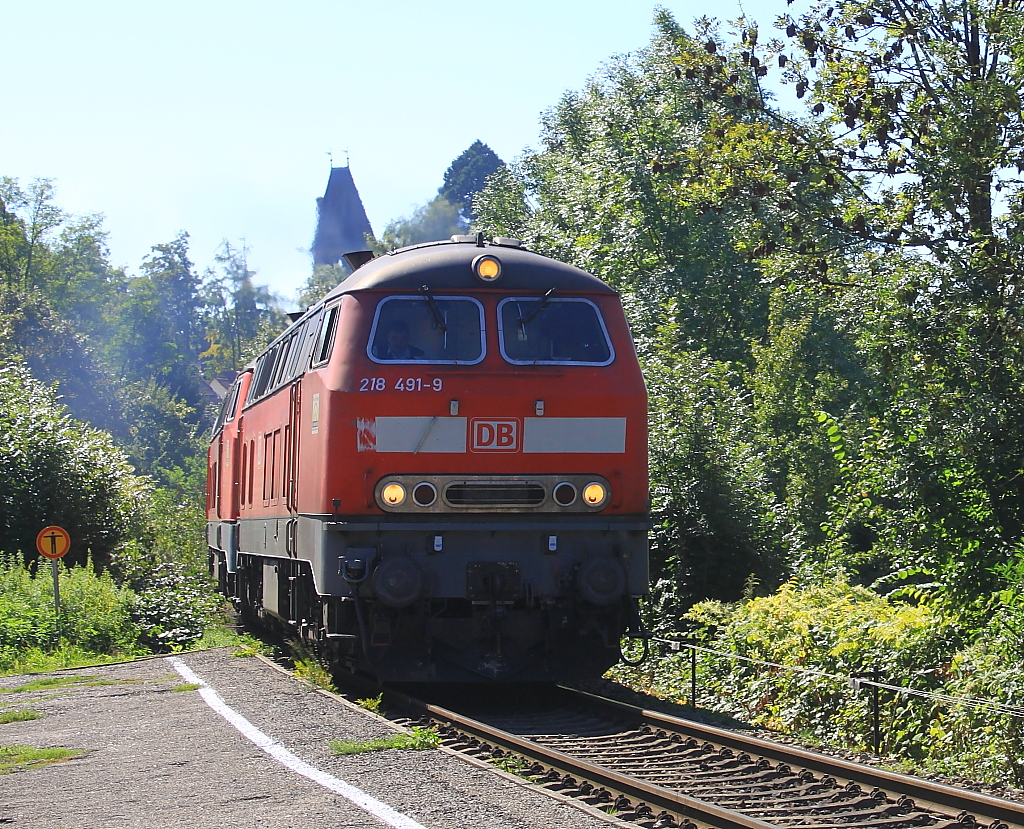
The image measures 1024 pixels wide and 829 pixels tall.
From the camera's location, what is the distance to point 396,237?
70.8m

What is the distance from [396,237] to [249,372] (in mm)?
53835

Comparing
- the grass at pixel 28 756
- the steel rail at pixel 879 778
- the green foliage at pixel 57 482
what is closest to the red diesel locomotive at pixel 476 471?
the steel rail at pixel 879 778

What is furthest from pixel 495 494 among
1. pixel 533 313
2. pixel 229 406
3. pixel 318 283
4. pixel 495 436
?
pixel 318 283

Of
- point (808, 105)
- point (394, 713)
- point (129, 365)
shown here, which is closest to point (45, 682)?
point (394, 713)

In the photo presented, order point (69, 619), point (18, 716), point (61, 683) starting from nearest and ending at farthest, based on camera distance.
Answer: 1. point (18, 716)
2. point (61, 683)
3. point (69, 619)

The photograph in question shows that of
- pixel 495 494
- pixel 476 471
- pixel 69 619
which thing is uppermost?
pixel 476 471

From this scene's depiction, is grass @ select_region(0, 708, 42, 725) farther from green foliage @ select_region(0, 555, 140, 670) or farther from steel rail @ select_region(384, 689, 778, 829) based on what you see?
green foliage @ select_region(0, 555, 140, 670)

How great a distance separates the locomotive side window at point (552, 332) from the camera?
431 inches

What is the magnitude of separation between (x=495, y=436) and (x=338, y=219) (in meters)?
107

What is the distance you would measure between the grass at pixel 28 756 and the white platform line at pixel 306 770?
4.17ft

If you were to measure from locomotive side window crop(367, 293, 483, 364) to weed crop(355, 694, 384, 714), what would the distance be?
2823mm

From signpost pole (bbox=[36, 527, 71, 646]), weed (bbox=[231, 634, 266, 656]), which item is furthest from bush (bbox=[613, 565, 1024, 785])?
signpost pole (bbox=[36, 527, 71, 646])

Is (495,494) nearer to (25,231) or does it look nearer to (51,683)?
(51,683)

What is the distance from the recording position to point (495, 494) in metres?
10.6
